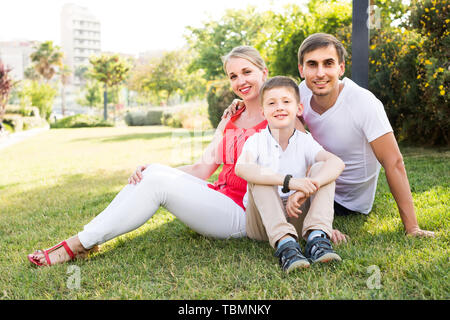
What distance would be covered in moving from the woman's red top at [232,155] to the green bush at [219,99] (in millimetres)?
9860

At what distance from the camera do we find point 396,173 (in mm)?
2402

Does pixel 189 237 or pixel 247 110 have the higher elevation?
pixel 247 110

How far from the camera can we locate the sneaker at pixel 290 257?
199 cm

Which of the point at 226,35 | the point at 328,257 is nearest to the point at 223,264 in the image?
the point at 328,257

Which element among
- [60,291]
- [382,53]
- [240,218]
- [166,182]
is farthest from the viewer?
[382,53]

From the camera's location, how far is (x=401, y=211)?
8.11ft

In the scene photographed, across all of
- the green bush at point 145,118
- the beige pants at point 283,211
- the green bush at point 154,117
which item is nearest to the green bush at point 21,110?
the green bush at point 145,118

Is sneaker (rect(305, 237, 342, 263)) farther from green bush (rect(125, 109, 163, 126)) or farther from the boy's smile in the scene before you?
green bush (rect(125, 109, 163, 126))

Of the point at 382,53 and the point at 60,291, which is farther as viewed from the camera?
the point at 382,53

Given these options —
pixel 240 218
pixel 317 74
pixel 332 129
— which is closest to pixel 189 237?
pixel 240 218

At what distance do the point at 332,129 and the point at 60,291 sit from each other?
1.84 m
